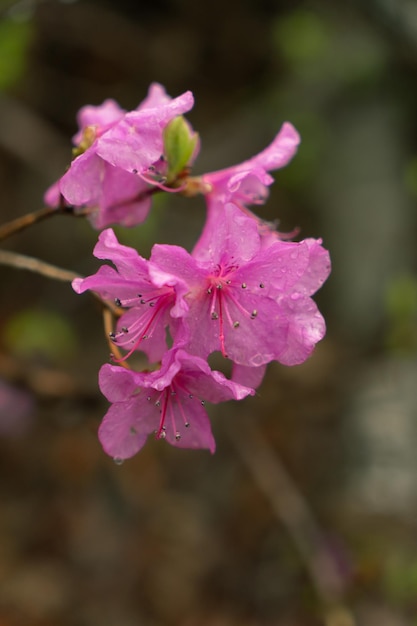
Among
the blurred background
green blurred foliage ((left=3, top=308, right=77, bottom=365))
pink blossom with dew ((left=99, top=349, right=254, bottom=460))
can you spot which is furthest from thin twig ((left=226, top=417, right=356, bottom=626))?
pink blossom with dew ((left=99, top=349, right=254, bottom=460))

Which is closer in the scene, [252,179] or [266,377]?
[252,179]

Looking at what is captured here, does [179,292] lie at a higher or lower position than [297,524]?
higher

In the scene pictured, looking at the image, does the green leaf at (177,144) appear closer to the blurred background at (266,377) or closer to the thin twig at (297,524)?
the blurred background at (266,377)

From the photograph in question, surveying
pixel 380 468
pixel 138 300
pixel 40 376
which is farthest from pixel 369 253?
pixel 138 300

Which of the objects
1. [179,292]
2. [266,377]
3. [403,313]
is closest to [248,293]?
[179,292]

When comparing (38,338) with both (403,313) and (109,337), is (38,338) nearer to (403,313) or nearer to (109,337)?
(403,313)

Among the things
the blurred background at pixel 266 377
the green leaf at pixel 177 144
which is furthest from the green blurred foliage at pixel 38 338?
the green leaf at pixel 177 144

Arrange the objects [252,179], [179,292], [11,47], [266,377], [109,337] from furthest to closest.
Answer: [266,377]
[11,47]
[252,179]
[109,337]
[179,292]

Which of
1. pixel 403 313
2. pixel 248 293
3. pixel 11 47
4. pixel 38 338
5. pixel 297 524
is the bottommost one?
pixel 38 338
